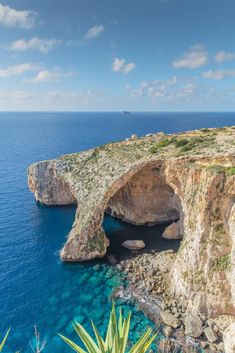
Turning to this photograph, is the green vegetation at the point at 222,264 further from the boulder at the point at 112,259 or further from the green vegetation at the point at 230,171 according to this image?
A: the boulder at the point at 112,259

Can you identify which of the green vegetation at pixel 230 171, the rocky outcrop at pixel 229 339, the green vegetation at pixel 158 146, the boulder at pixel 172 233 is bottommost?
the rocky outcrop at pixel 229 339

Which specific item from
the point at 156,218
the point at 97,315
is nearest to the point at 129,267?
the point at 97,315

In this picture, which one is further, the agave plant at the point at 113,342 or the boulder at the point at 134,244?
the boulder at the point at 134,244

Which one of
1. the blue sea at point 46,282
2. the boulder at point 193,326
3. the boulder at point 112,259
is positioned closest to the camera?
the boulder at point 193,326

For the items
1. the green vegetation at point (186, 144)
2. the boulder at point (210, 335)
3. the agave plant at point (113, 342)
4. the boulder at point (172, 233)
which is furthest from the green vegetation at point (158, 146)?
the agave plant at point (113, 342)

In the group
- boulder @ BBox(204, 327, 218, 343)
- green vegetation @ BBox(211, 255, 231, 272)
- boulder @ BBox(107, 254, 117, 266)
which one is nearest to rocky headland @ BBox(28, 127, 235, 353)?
boulder @ BBox(204, 327, 218, 343)

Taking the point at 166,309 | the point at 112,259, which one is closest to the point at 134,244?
the point at 112,259

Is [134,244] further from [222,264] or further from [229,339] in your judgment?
[229,339]

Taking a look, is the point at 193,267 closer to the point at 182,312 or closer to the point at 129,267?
the point at 182,312

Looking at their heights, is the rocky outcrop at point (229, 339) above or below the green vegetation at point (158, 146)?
below
